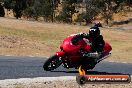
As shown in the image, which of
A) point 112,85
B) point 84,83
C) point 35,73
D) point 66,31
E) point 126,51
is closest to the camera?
point 84,83

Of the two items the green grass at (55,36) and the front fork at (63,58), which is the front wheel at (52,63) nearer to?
the front fork at (63,58)

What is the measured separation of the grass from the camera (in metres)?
26.7

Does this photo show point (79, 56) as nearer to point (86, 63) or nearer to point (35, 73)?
point (86, 63)

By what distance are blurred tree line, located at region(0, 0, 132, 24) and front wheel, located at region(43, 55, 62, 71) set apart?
57271 mm

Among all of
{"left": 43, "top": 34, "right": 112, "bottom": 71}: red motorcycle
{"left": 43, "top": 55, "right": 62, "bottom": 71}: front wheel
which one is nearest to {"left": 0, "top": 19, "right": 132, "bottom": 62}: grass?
{"left": 43, "top": 55, "right": 62, "bottom": 71}: front wheel

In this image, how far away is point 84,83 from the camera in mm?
12422

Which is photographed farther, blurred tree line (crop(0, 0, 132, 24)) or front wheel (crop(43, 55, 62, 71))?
blurred tree line (crop(0, 0, 132, 24))

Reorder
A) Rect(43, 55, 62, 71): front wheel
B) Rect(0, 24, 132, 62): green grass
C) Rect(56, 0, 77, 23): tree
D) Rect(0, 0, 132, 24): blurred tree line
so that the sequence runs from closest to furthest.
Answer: Rect(43, 55, 62, 71): front wheel, Rect(0, 24, 132, 62): green grass, Rect(56, 0, 77, 23): tree, Rect(0, 0, 132, 24): blurred tree line

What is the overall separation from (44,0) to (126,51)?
4856 cm

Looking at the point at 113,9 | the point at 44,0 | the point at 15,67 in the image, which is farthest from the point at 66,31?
the point at 113,9

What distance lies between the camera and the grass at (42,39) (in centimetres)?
2666

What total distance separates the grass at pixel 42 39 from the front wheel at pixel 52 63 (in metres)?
9.79

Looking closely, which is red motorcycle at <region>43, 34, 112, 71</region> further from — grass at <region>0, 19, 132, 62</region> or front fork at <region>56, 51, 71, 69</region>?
grass at <region>0, 19, 132, 62</region>

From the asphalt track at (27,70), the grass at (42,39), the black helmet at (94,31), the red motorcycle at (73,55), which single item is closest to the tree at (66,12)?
the grass at (42,39)
